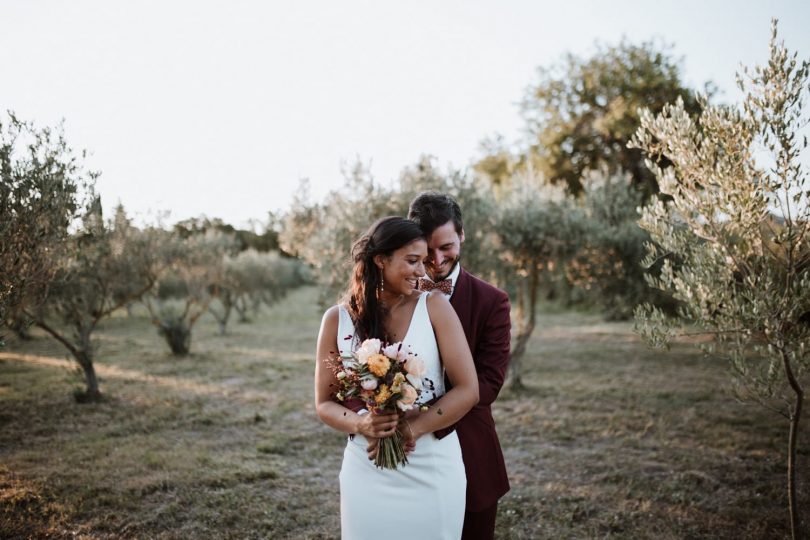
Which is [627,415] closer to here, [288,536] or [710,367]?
[710,367]

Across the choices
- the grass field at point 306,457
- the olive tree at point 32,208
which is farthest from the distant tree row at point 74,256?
the grass field at point 306,457

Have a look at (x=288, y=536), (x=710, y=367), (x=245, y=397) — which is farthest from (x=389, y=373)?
(x=710, y=367)

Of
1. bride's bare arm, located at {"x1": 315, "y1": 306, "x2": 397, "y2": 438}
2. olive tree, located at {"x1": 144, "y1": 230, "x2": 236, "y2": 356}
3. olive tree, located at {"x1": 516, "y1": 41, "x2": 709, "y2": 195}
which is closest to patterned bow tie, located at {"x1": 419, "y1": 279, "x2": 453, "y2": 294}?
bride's bare arm, located at {"x1": 315, "y1": 306, "x2": 397, "y2": 438}

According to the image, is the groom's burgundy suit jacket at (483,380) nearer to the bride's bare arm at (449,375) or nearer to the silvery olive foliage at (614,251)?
the bride's bare arm at (449,375)

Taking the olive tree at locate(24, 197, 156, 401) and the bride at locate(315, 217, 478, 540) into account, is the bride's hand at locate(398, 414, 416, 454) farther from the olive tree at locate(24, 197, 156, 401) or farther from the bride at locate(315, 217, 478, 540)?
the olive tree at locate(24, 197, 156, 401)

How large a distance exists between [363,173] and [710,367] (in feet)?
40.5

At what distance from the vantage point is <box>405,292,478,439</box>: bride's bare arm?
2816 mm

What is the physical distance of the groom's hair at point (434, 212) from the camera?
3619mm

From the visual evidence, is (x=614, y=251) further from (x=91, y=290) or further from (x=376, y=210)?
(x=91, y=290)

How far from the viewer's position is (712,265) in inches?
181

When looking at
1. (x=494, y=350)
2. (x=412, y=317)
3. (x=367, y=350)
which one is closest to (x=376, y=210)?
(x=494, y=350)

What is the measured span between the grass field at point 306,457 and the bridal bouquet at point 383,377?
0.96 m

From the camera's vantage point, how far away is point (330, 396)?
3109 millimetres

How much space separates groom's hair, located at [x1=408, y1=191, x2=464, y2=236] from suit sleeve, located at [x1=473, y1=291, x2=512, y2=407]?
0.70 meters
